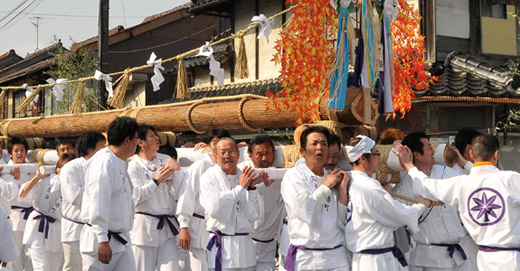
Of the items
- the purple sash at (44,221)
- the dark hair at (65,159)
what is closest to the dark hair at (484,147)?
the dark hair at (65,159)

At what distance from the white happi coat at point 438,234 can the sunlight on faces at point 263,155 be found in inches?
58.9

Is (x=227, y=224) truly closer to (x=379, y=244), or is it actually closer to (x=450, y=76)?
(x=379, y=244)

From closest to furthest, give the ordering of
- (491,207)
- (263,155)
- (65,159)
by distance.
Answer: (491,207)
(263,155)
(65,159)

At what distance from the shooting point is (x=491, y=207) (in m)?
4.90

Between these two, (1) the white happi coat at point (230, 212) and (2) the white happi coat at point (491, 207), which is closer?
(2) the white happi coat at point (491, 207)

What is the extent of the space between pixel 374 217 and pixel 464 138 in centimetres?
159

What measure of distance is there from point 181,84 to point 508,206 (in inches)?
207

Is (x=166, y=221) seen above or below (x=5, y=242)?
Answer: below

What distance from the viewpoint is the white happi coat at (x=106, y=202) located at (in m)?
5.33

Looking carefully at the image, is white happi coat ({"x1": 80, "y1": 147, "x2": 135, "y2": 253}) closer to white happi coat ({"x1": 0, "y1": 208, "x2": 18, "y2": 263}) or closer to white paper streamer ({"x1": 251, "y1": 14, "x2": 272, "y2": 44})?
white happi coat ({"x1": 0, "y1": 208, "x2": 18, "y2": 263})

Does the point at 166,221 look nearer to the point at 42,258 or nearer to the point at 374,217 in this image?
the point at 42,258

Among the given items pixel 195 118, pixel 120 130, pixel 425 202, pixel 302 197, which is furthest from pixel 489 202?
pixel 195 118

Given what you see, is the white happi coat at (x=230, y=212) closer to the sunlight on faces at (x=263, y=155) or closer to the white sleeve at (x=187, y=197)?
the sunlight on faces at (x=263, y=155)

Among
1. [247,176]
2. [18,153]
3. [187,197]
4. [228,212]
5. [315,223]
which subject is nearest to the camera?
[315,223]
